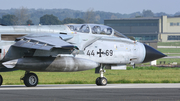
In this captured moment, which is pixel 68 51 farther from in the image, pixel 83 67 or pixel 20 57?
pixel 20 57

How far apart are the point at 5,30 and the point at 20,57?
164 centimetres

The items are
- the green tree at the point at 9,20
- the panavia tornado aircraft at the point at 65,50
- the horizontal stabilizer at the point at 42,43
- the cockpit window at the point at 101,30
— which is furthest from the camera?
the green tree at the point at 9,20

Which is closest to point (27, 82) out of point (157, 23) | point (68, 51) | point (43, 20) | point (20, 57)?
point (20, 57)

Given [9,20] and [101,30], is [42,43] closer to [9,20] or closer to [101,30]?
[101,30]

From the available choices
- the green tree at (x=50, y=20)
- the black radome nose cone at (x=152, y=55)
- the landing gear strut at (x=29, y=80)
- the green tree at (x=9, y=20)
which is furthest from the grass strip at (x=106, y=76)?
the green tree at (x=50, y=20)

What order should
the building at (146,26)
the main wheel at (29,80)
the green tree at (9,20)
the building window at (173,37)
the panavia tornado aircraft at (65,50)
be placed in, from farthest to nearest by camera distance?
the building window at (173,37)
the green tree at (9,20)
the building at (146,26)
the main wheel at (29,80)
the panavia tornado aircraft at (65,50)

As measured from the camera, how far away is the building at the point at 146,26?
153 meters

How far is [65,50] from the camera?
17.9 m

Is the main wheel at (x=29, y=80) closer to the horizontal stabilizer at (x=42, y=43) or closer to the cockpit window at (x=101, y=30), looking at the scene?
the horizontal stabilizer at (x=42, y=43)

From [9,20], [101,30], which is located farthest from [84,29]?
[9,20]

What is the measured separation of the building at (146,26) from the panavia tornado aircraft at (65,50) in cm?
13268

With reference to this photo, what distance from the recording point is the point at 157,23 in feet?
500

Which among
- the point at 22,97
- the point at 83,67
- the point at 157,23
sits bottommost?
the point at 22,97

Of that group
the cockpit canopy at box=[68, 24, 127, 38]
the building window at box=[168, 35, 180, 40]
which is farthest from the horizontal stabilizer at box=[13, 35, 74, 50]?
the building window at box=[168, 35, 180, 40]
